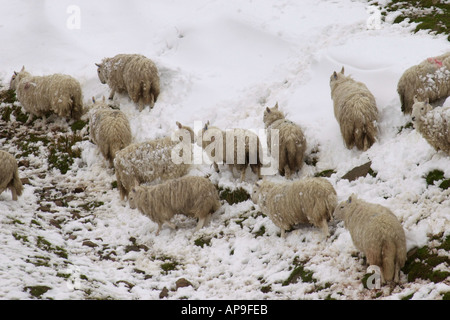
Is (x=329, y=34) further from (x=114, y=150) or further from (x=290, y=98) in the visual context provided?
(x=114, y=150)

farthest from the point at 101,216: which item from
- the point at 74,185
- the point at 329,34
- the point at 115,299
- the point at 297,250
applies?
the point at 329,34

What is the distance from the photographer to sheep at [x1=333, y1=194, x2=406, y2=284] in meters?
7.35

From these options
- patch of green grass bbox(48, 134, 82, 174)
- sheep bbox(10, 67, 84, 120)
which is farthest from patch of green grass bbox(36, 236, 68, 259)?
sheep bbox(10, 67, 84, 120)

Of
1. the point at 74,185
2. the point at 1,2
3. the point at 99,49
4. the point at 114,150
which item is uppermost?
→ the point at 1,2

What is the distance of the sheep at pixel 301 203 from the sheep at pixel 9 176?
5.20 metres

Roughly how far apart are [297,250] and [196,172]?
3.59 metres

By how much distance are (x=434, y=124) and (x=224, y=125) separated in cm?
526

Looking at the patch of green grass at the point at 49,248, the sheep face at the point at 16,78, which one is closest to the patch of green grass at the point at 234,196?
the patch of green grass at the point at 49,248

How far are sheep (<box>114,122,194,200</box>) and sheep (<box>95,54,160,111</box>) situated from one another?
245cm

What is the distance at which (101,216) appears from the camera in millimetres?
11562

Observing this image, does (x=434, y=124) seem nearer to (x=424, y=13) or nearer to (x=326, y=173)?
(x=326, y=173)

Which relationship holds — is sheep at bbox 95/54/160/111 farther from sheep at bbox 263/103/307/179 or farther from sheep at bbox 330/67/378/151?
sheep at bbox 330/67/378/151

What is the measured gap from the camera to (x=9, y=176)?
37.1ft

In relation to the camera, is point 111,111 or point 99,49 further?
point 99,49
